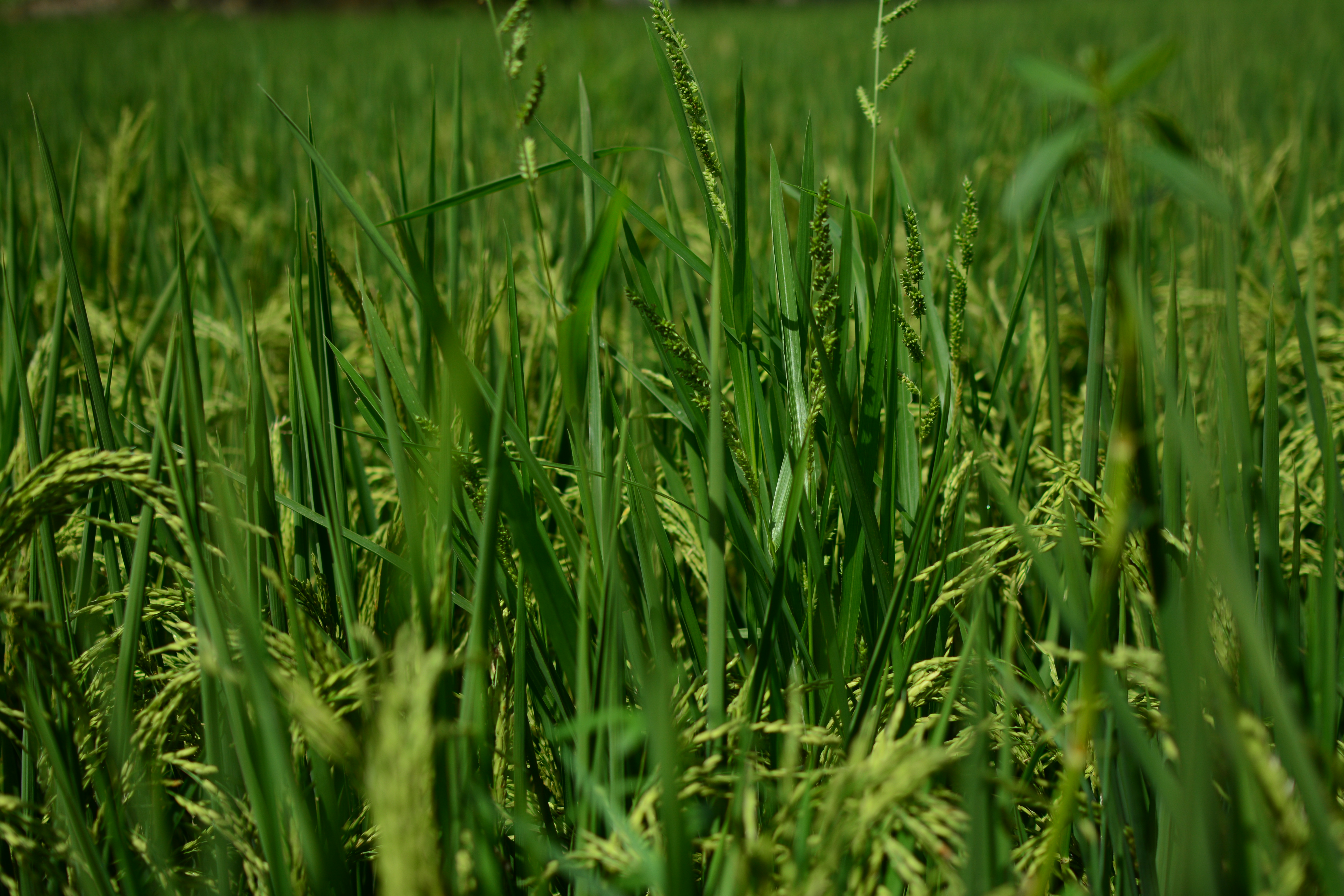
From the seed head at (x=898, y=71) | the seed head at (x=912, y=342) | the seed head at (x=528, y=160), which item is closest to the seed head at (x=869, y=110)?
the seed head at (x=898, y=71)

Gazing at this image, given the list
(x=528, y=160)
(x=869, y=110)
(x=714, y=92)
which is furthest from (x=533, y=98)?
(x=714, y=92)

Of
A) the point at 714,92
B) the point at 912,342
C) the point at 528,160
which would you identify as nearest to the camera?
the point at 528,160

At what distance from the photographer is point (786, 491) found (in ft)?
1.68

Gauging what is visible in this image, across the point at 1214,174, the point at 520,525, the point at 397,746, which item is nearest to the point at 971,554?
the point at 520,525

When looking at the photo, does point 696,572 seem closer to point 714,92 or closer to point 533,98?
point 533,98

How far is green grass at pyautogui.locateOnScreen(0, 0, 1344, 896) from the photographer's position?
0.30 metres

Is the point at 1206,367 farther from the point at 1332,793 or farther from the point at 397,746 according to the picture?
the point at 397,746

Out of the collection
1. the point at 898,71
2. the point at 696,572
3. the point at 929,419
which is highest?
the point at 898,71

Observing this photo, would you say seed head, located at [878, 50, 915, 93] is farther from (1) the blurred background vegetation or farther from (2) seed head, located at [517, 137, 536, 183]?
(2) seed head, located at [517, 137, 536, 183]

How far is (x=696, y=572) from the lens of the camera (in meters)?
0.57

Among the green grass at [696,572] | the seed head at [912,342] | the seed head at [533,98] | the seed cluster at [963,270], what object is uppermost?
the seed head at [533,98]

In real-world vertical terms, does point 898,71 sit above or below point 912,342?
above

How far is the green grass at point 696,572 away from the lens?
30cm

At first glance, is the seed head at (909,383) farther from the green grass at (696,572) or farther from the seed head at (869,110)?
the seed head at (869,110)
